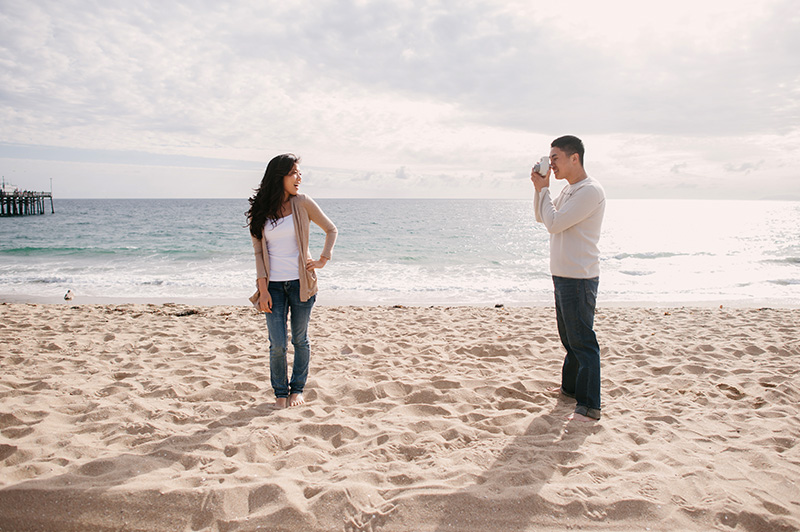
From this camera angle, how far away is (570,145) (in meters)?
3.29

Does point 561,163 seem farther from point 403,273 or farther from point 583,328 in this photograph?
point 403,273

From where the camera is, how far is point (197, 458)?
272 centimetres

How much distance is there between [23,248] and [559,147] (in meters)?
24.8

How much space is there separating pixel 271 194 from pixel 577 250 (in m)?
2.33

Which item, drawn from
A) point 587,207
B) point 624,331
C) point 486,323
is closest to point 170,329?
point 486,323

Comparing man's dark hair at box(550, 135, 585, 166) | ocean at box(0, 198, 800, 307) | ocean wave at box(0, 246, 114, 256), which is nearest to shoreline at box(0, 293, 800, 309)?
ocean at box(0, 198, 800, 307)

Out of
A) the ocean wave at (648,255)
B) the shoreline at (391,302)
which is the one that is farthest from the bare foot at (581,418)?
the ocean wave at (648,255)

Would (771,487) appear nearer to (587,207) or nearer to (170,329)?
(587,207)

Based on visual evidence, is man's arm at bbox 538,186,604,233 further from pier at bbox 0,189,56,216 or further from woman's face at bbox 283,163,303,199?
pier at bbox 0,189,56,216

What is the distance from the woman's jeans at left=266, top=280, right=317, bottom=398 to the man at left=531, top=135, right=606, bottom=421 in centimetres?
192

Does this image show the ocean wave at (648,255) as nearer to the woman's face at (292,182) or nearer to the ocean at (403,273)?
the ocean at (403,273)

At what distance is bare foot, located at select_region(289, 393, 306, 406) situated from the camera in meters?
3.64

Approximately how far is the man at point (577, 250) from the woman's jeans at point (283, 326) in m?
1.92

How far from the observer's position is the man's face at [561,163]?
10.8ft
